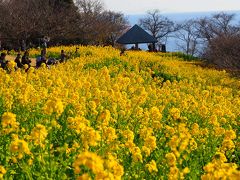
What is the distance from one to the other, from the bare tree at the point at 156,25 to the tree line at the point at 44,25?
41871 mm

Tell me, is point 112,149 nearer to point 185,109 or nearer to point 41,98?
point 41,98

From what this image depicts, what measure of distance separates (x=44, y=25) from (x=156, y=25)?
53535 millimetres

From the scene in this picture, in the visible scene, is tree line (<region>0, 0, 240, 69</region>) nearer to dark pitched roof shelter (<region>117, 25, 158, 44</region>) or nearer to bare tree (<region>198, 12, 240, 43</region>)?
dark pitched roof shelter (<region>117, 25, 158, 44</region>)

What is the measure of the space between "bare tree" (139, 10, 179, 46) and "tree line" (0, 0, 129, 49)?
41.9 m

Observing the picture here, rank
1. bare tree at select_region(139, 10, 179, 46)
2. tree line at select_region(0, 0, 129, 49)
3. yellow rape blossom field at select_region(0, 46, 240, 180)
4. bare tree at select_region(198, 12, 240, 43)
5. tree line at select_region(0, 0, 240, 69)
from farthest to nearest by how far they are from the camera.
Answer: bare tree at select_region(139, 10, 179, 46)
bare tree at select_region(198, 12, 240, 43)
tree line at select_region(0, 0, 129, 49)
tree line at select_region(0, 0, 240, 69)
yellow rape blossom field at select_region(0, 46, 240, 180)

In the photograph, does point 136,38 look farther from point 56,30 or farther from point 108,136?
point 108,136

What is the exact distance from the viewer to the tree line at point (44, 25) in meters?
34.9

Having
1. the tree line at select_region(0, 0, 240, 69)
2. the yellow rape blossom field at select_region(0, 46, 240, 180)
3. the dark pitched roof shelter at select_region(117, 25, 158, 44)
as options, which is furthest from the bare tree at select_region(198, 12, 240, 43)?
the yellow rape blossom field at select_region(0, 46, 240, 180)

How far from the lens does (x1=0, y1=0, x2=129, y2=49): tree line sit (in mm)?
34938

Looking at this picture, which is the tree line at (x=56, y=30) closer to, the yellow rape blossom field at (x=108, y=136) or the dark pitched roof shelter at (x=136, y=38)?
the dark pitched roof shelter at (x=136, y=38)

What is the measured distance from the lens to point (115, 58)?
918 inches

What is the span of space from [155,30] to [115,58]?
6703 cm

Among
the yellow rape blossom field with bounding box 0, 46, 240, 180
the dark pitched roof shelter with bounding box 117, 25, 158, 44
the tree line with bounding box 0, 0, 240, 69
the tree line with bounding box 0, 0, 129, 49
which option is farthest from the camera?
the dark pitched roof shelter with bounding box 117, 25, 158, 44

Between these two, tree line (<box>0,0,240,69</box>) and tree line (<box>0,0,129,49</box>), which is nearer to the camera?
tree line (<box>0,0,240,69</box>)
